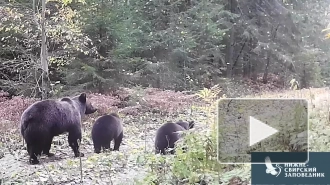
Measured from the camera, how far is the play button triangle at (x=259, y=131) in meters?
2.46

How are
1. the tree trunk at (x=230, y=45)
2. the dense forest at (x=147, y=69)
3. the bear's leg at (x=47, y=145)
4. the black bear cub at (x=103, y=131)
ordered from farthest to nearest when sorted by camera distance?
the tree trunk at (x=230, y=45) < the black bear cub at (x=103, y=131) < the bear's leg at (x=47, y=145) < the dense forest at (x=147, y=69)

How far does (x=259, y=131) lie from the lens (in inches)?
96.6

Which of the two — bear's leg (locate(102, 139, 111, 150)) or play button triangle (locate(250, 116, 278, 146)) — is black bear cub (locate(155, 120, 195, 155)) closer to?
bear's leg (locate(102, 139, 111, 150))

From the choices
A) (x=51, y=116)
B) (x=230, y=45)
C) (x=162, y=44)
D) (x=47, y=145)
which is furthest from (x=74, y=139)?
(x=230, y=45)

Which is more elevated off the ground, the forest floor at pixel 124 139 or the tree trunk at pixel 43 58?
the tree trunk at pixel 43 58

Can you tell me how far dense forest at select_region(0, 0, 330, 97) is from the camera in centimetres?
640

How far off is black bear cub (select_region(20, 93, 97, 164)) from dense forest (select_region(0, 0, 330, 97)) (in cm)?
148

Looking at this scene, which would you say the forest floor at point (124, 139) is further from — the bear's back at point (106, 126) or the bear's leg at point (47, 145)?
the bear's back at point (106, 126)

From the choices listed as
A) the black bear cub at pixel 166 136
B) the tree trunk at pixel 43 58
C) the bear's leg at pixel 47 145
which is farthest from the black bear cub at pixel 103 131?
the tree trunk at pixel 43 58

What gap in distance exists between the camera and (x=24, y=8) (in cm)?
625
